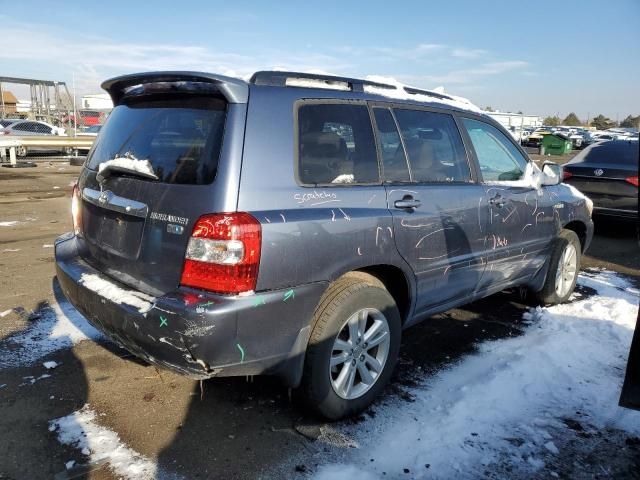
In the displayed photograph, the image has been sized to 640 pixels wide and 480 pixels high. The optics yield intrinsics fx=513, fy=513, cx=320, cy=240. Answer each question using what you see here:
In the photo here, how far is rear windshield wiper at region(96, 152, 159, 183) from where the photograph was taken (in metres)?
2.69

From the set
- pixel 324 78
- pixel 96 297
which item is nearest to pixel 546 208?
pixel 324 78

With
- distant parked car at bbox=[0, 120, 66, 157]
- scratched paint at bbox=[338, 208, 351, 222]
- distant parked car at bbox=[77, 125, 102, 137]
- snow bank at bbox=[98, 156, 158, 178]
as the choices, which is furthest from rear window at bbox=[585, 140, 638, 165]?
distant parked car at bbox=[77, 125, 102, 137]

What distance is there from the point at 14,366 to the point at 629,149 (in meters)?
9.12

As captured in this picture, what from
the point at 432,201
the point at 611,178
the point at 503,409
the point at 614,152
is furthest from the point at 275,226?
the point at 614,152

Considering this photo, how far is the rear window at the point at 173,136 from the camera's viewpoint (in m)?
2.49

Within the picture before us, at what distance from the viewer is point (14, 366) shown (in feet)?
11.2

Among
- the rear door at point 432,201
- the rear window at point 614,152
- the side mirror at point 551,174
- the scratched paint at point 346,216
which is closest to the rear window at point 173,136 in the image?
the scratched paint at point 346,216

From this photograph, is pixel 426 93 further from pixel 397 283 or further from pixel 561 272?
pixel 561 272

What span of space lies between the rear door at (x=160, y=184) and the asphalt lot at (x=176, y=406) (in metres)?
0.82

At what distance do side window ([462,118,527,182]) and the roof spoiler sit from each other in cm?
200

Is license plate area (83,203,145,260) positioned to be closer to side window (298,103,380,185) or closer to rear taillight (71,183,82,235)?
rear taillight (71,183,82,235)

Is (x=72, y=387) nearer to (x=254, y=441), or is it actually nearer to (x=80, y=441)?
(x=80, y=441)

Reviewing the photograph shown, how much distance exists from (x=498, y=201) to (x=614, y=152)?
6.09 metres

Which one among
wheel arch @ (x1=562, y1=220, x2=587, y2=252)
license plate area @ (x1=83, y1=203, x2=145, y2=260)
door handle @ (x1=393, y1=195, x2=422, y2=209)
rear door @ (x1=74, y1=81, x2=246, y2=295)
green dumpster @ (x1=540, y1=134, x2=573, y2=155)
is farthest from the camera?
green dumpster @ (x1=540, y1=134, x2=573, y2=155)
